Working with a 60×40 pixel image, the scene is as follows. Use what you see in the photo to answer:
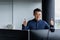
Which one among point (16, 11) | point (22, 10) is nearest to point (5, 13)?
point (16, 11)

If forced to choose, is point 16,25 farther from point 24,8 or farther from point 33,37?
point 33,37

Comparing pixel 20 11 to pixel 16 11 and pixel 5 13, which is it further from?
pixel 5 13

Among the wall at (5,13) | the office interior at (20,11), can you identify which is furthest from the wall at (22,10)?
the wall at (5,13)

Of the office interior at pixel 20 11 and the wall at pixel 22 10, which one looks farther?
the wall at pixel 22 10

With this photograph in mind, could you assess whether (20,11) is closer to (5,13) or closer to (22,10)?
(22,10)

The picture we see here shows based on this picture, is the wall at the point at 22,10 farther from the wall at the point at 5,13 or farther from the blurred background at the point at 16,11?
the wall at the point at 5,13

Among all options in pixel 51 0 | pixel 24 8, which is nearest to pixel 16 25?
pixel 24 8

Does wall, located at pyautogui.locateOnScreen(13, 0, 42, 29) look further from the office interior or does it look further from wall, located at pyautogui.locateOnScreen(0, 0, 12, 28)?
wall, located at pyautogui.locateOnScreen(0, 0, 12, 28)

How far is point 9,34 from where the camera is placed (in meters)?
1.21

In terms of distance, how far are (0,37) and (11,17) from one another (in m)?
2.05

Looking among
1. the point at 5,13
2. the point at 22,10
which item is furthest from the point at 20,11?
the point at 5,13

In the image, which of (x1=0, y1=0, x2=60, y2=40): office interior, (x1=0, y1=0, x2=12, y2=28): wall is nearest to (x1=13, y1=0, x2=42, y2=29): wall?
(x1=0, y1=0, x2=60, y2=40): office interior

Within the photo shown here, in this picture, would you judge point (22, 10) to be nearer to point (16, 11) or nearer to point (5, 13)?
point (16, 11)

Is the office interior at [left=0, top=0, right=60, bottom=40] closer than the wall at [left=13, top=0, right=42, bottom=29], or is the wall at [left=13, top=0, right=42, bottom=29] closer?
the office interior at [left=0, top=0, right=60, bottom=40]
